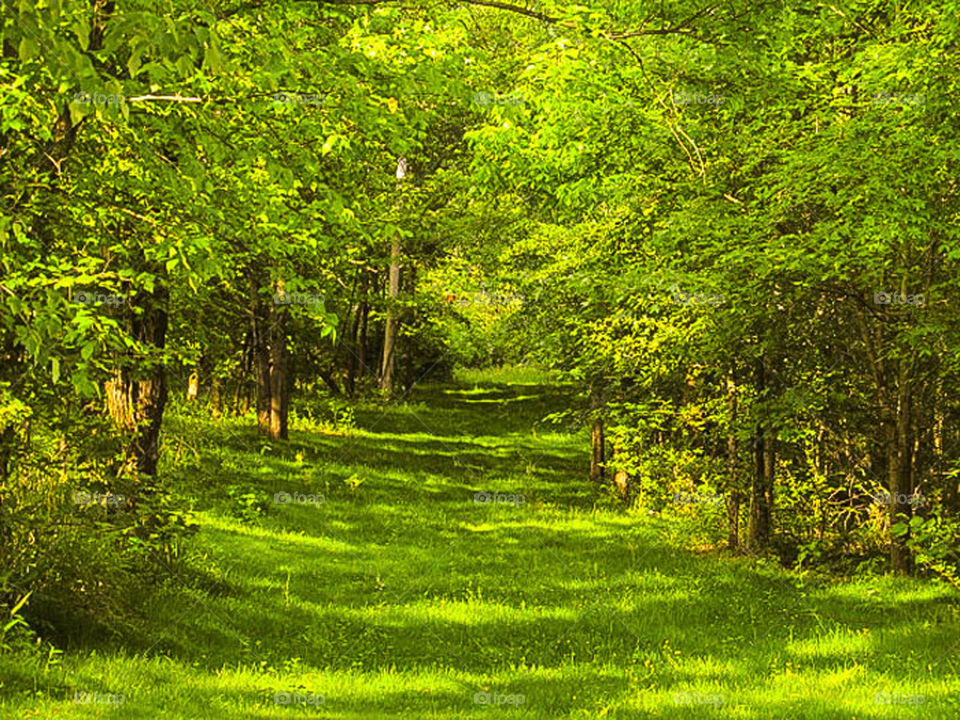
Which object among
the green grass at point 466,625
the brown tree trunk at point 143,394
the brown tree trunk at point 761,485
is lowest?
the green grass at point 466,625

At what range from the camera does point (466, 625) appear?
490 inches

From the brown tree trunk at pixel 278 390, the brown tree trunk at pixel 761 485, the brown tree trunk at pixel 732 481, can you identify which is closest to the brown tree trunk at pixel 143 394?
the brown tree trunk at pixel 732 481

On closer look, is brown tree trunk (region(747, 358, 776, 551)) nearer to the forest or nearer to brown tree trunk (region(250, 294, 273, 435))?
the forest

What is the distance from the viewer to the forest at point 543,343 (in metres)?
8.02

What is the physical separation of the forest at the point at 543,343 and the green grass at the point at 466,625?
69 millimetres

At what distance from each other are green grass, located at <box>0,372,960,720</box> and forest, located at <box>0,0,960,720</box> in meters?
0.07

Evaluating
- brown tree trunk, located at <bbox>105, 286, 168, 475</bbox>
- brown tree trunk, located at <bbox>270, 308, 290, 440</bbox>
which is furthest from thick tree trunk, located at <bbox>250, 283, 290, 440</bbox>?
brown tree trunk, located at <bbox>105, 286, 168, 475</bbox>

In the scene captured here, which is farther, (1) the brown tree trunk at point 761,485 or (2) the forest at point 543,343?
(1) the brown tree trunk at point 761,485

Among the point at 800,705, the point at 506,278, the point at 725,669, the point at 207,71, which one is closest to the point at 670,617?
the point at 725,669

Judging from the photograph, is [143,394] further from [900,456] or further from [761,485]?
[900,456]

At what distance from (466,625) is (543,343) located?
9609mm

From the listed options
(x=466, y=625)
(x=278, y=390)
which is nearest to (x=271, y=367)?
A: (x=278, y=390)

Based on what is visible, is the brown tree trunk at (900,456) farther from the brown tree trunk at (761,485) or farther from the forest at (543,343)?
the brown tree trunk at (761,485)

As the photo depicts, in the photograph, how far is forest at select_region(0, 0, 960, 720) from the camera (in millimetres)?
8016
